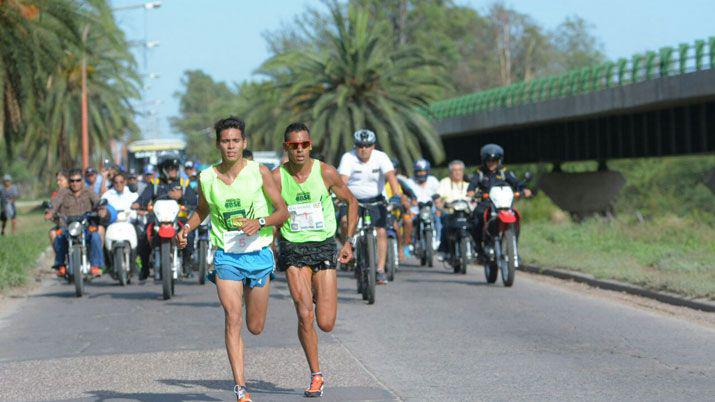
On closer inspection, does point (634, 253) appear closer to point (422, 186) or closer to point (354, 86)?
point (422, 186)

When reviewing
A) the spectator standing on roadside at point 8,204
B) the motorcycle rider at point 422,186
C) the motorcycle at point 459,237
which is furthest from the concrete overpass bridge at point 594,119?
the spectator standing on roadside at point 8,204

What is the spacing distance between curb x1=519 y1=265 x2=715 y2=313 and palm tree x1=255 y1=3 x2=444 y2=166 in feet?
70.6

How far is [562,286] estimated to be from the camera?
17750mm

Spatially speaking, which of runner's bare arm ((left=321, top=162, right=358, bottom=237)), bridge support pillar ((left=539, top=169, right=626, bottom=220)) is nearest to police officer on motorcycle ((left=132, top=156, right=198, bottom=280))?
runner's bare arm ((left=321, top=162, right=358, bottom=237))

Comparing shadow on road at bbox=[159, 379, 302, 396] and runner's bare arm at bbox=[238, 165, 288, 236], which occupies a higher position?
runner's bare arm at bbox=[238, 165, 288, 236]

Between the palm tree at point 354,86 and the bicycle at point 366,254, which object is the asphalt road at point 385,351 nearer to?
the bicycle at point 366,254

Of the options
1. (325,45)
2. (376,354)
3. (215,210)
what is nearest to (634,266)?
(376,354)

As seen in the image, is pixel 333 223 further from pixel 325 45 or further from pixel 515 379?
pixel 325 45

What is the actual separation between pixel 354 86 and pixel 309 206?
34089 millimetres

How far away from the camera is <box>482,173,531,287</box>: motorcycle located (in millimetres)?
16641

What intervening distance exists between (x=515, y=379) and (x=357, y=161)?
7.03m

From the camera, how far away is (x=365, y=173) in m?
15.6

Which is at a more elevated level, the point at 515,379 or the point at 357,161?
the point at 357,161

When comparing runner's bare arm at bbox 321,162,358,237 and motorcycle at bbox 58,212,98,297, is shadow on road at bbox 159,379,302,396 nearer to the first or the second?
runner's bare arm at bbox 321,162,358,237
